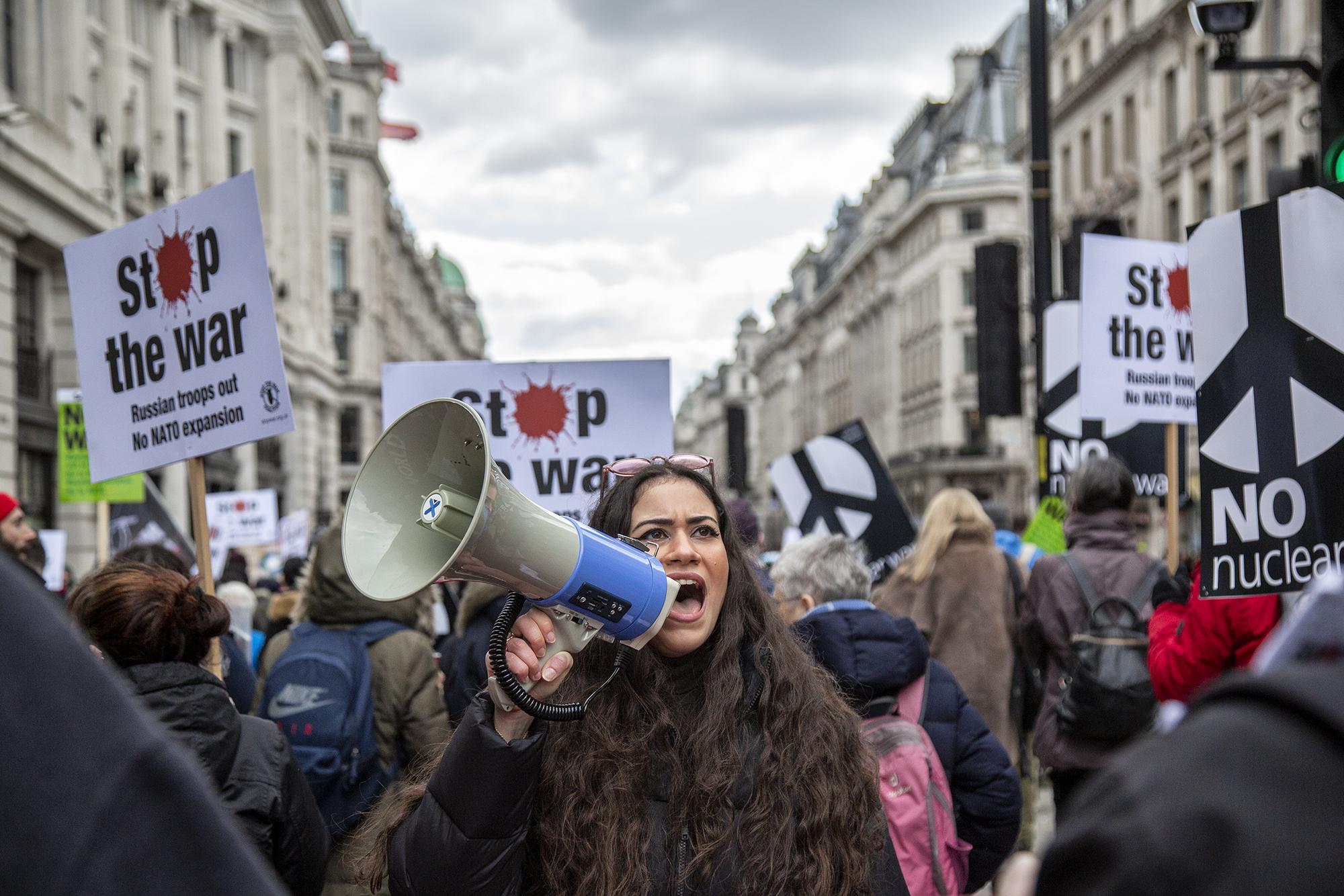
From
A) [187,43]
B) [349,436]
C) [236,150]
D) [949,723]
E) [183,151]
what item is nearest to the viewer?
[949,723]

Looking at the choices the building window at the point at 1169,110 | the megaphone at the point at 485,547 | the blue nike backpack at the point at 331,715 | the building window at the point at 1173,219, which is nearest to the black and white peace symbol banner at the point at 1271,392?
the megaphone at the point at 485,547

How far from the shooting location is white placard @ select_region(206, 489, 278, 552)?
14711mm

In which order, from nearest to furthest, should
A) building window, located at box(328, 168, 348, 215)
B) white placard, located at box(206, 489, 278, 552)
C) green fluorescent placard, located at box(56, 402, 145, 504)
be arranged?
green fluorescent placard, located at box(56, 402, 145, 504) < white placard, located at box(206, 489, 278, 552) < building window, located at box(328, 168, 348, 215)

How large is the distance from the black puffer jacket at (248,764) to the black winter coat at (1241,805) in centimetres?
269

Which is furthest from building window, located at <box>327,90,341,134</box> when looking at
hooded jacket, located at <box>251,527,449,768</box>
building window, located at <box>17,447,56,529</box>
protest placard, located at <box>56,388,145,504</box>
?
hooded jacket, located at <box>251,527,449,768</box>

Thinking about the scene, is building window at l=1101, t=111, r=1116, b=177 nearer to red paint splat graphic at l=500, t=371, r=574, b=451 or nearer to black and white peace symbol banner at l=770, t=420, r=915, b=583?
black and white peace symbol banner at l=770, t=420, r=915, b=583

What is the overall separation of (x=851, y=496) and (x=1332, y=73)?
4.33 metres

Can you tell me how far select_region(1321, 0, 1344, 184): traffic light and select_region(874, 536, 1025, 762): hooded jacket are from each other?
2.48 metres

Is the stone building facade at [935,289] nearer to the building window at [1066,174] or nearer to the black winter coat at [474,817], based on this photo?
the building window at [1066,174]

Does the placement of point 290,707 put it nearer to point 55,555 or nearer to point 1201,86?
point 55,555

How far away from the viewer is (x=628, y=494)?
270 cm

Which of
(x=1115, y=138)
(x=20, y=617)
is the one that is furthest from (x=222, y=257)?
(x=1115, y=138)

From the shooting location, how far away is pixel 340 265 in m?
55.0

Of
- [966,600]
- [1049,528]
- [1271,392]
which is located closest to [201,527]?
[1271,392]
